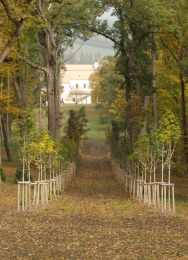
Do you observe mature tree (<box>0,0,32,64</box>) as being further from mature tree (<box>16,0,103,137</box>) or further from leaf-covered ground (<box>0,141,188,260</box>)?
mature tree (<box>16,0,103,137</box>)

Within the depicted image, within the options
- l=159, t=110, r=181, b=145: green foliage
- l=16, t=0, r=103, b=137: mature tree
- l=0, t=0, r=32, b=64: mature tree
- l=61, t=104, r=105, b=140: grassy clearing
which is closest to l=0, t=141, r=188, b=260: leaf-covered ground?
l=159, t=110, r=181, b=145: green foliage

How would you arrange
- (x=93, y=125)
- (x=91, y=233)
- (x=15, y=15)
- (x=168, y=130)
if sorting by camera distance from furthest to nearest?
(x=93, y=125) → (x=168, y=130) → (x=15, y=15) → (x=91, y=233)

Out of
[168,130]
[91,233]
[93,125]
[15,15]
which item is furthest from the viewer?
[93,125]

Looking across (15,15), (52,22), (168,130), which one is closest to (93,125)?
(52,22)

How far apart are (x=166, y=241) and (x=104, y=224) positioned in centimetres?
301

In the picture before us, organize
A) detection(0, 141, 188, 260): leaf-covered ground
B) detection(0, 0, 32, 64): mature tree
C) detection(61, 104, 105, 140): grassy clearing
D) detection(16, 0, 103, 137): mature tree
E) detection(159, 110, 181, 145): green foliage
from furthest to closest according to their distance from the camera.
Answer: detection(61, 104, 105, 140): grassy clearing, detection(16, 0, 103, 137): mature tree, detection(159, 110, 181, 145): green foliage, detection(0, 0, 32, 64): mature tree, detection(0, 141, 188, 260): leaf-covered ground

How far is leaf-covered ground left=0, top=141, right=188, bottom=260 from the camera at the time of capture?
12.6 meters

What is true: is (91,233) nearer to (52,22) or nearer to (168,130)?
(168,130)

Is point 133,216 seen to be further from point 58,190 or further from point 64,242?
point 58,190

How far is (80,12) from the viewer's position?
114 ft

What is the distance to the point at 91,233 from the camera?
14898mm

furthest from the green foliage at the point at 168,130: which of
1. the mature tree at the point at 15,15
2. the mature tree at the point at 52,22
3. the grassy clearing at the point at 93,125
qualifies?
the grassy clearing at the point at 93,125

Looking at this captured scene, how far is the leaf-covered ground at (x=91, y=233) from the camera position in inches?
495

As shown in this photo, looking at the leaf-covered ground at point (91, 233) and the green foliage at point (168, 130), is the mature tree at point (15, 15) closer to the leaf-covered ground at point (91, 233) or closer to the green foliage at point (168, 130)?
the leaf-covered ground at point (91, 233)
